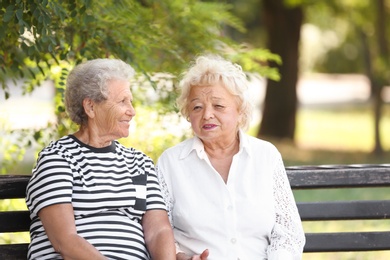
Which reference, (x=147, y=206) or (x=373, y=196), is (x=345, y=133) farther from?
(x=147, y=206)

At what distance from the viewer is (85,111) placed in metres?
3.90

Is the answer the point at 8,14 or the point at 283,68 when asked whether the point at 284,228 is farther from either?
the point at 283,68

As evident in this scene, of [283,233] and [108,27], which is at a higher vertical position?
[108,27]

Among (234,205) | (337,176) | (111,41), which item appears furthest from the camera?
(111,41)

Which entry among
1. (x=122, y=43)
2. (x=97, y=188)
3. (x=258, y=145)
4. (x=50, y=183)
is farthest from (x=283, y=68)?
(x=50, y=183)

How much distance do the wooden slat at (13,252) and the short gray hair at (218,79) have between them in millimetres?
1091

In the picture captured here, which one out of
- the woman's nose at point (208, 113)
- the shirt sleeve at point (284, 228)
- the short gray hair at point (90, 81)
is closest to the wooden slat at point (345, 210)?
the shirt sleeve at point (284, 228)

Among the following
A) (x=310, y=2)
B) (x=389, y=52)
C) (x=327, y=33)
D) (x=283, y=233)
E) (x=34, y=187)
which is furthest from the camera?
(x=327, y=33)

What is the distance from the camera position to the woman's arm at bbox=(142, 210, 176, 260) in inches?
151

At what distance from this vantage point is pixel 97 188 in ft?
12.4

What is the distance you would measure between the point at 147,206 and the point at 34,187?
21.4 inches

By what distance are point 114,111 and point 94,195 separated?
1.33 ft

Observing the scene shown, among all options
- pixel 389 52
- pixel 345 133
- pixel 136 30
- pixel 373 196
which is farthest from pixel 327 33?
pixel 136 30

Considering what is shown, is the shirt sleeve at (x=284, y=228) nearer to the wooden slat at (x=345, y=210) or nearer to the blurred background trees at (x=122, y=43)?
the wooden slat at (x=345, y=210)
